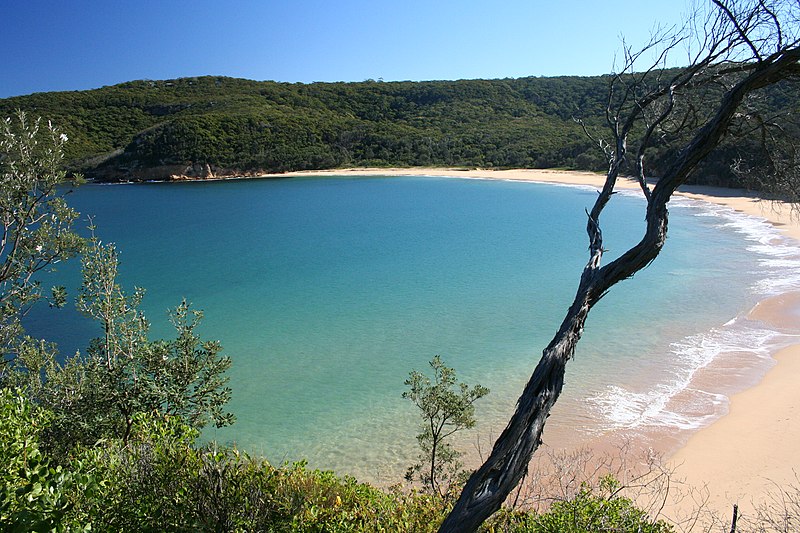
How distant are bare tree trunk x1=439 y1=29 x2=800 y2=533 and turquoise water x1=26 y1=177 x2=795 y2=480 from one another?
7.09 m

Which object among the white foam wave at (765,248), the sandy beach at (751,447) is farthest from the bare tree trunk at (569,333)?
the white foam wave at (765,248)

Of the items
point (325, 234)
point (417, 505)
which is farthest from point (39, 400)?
point (325, 234)

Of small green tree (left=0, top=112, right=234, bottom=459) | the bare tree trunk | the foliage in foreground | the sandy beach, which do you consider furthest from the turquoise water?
the bare tree trunk

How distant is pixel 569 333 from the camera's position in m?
2.61

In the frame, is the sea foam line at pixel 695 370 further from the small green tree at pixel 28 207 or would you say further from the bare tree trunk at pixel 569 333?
the small green tree at pixel 28 207

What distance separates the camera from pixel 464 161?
75688mm

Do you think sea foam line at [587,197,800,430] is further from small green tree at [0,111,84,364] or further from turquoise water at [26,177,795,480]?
small green tree at [0,111,84,364]

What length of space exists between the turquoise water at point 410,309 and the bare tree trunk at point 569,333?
23.3ft

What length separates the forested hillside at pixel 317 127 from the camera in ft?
243

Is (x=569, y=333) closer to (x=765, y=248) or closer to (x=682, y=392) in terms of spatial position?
(x=682, y=392)

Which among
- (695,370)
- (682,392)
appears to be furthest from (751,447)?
(695,370)

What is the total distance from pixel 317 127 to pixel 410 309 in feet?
234

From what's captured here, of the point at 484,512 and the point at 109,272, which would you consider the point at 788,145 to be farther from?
the point at 109,272

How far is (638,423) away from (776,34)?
8711 mm
